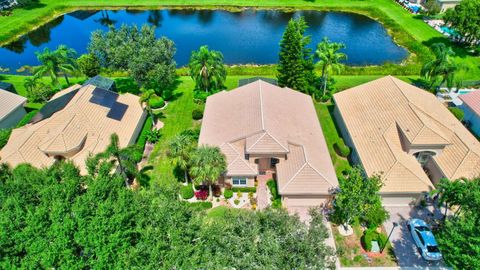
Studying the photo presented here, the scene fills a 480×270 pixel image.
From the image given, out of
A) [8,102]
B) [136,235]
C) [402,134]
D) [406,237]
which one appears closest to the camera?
[136,235]

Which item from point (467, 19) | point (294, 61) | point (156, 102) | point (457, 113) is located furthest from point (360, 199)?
point (467, 19)

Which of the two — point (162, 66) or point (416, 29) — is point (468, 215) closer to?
point (162, 66)

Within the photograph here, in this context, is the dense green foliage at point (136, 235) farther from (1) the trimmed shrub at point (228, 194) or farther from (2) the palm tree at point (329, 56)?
(2) the palm tree at point (329, 56)

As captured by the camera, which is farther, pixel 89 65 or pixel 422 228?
pixel 89 65

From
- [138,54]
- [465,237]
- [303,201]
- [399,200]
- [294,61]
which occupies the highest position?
[138,54]

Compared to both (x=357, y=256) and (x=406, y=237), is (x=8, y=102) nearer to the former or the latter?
(x=357, y=256)
